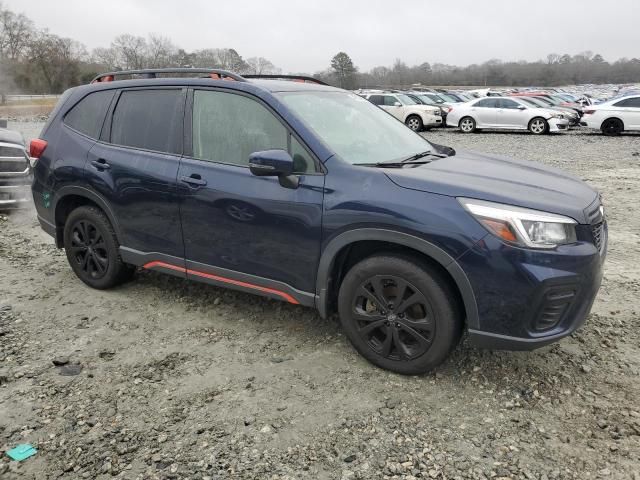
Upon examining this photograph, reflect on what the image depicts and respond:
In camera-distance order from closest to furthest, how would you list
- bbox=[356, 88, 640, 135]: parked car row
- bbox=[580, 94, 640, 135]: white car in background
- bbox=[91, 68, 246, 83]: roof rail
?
bbox=[91, 68, 246, 83]: roof rail, bbox=[580, 94, 640, 135]: white car in background, bbox=[356, 88, 640, 135]: parked car row

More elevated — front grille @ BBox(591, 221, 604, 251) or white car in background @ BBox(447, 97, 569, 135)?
front grille @ BBox(591, 221, 604, 251)

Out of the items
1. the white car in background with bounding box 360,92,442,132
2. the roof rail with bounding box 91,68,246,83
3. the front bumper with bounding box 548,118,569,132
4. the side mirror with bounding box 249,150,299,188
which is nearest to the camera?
the side mirror with bounding box 249,150,299,188

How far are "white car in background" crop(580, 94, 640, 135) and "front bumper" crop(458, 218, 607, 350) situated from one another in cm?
1830

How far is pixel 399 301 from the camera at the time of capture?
10.2ft

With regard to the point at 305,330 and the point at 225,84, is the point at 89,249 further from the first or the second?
the point at 305,330

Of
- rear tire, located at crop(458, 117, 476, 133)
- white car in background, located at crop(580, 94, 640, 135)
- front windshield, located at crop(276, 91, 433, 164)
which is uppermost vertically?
front windshield, located at crop(276, 91, 433, 164)

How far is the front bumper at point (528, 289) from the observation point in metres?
2.73

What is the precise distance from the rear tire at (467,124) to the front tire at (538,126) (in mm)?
2120

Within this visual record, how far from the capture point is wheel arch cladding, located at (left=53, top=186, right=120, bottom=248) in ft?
14.0

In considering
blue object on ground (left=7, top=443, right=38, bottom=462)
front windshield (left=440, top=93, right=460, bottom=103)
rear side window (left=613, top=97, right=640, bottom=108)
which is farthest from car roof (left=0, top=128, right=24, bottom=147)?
front windshield (left=440, top=93, right=460, bottom=103)

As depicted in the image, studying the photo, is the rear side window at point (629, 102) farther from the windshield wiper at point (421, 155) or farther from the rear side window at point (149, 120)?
the rear side window at point (149, 120)

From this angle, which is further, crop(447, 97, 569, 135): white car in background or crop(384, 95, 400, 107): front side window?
crop(384, 95, 400, 107): front side window

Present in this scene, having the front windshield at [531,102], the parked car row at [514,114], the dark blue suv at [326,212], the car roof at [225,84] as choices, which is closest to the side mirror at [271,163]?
the dark blue suv at [326,212]

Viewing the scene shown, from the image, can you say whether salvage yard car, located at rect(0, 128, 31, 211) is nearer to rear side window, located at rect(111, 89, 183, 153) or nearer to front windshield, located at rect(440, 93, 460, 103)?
rear side window, located at rect(111, 89, 183, 153)
